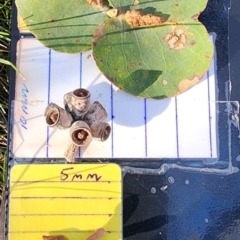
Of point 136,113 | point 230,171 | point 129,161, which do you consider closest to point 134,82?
point 136,113

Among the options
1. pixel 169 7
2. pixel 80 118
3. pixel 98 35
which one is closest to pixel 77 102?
pixel 80 118

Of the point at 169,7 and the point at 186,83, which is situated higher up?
the point at 169,7

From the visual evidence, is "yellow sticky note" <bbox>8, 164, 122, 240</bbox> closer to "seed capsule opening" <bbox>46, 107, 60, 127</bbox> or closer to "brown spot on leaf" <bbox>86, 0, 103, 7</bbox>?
"seed capsule opening" <bbox>46, 107, 60, 127</bbox>

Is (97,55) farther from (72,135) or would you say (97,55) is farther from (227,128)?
(227,128)

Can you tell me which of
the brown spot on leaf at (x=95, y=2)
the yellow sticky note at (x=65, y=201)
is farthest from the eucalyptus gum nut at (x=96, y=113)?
the brown spot on leaf at (x=95, y=2)

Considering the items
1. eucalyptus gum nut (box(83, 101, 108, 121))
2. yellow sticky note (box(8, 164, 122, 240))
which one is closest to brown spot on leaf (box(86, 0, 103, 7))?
eucalyptus gum nut (box(83, 101, 108, 121))

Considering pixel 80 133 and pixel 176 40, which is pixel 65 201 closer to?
pixel 80 133
